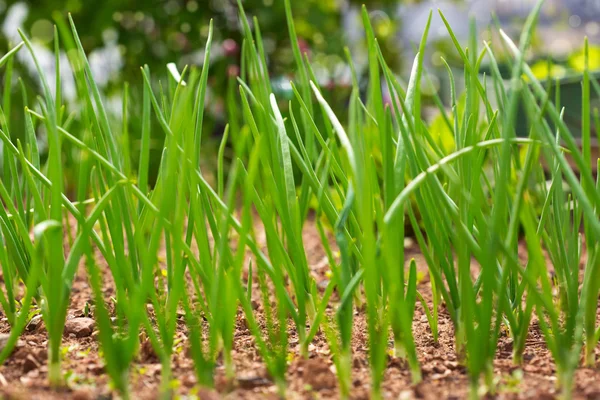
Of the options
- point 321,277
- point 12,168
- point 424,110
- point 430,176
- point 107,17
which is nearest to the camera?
point 430,176

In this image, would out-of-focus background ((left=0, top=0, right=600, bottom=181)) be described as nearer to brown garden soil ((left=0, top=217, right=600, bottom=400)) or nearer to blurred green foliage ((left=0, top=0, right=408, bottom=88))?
blurred green foliage ((left=0, top=0, right=408, bottom=88))

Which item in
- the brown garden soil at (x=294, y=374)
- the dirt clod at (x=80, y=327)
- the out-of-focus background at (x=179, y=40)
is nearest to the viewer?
the brown garden soil at (x=294, y=374)

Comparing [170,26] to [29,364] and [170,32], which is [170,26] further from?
[29,364]

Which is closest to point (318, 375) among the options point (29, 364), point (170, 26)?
point (29, 364)

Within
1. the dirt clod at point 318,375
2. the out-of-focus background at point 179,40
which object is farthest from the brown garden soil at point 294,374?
the out-of-focus background at point 179,40

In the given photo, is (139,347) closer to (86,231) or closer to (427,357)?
(86,231)

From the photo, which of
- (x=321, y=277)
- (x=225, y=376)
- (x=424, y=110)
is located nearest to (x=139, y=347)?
(x=225, y=376)

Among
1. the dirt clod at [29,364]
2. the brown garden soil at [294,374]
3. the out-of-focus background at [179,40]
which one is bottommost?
the brown garden soil at [294,374]

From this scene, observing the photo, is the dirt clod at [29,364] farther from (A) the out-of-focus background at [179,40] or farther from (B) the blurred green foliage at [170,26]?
(B) the blurred green foliage at [170,26]

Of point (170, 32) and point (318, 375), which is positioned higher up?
point (170, 32)
